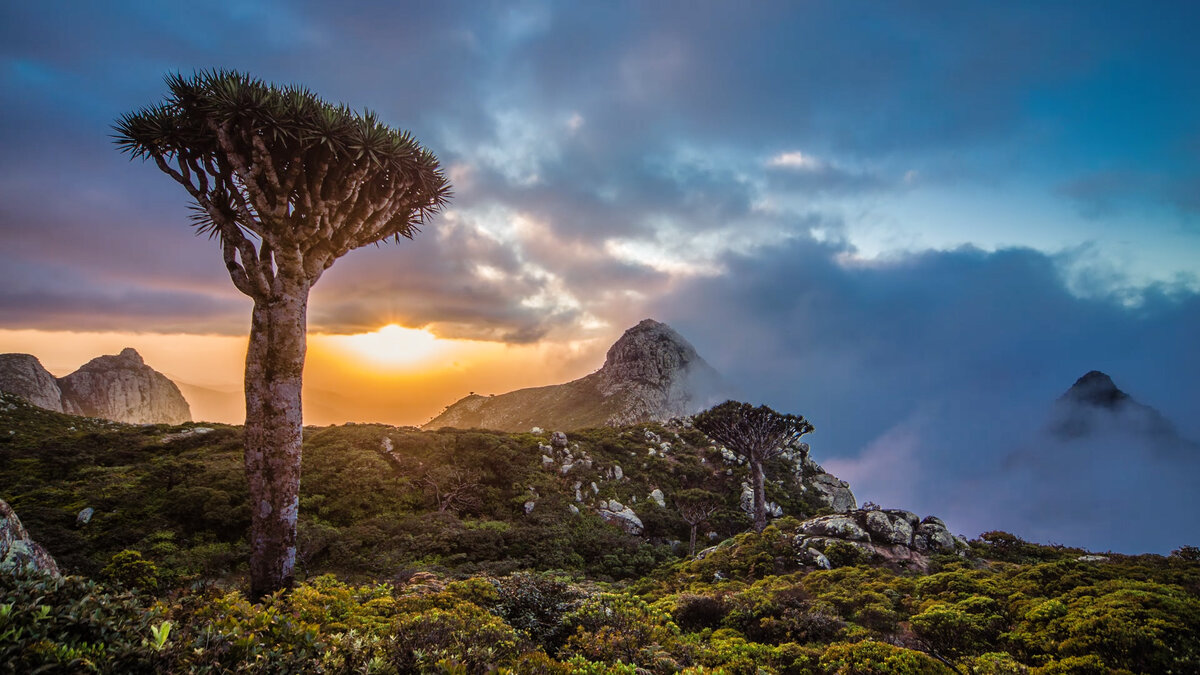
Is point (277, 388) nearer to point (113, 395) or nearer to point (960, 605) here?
point (960, 605)

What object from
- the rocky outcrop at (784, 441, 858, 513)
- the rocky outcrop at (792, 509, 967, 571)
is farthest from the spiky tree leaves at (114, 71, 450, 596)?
the rocky outcrop at (784, 441, 858, 513)

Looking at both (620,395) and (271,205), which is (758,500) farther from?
(620,395)

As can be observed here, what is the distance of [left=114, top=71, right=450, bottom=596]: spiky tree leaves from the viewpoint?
9508mm

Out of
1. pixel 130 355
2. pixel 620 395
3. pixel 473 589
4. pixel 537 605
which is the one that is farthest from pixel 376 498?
pixel 130 355

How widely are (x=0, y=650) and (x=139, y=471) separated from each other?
84.6 feet

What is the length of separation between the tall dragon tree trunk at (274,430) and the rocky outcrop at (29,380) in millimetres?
78776

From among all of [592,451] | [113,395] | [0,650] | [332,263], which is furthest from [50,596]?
[113,395]

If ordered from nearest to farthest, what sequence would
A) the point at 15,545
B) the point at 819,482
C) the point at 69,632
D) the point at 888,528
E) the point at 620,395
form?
the point at 69,632 → the point at 15,545 → the point at 888,528 → the point at 819,482 → the point at 620,395

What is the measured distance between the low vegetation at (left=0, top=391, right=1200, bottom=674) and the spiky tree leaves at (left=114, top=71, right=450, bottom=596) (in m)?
2.10

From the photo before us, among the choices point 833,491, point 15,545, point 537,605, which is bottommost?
point 833,491

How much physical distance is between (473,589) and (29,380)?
93204 millimetres

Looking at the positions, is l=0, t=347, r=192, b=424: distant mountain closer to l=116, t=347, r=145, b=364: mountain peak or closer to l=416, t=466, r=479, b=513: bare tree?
l=116, t=347, r=145, b=364: mountain peak

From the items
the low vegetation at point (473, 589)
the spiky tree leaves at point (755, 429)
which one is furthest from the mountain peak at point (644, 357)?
the low vegetation at point (473, 589)

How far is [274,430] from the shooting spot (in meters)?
9.55
